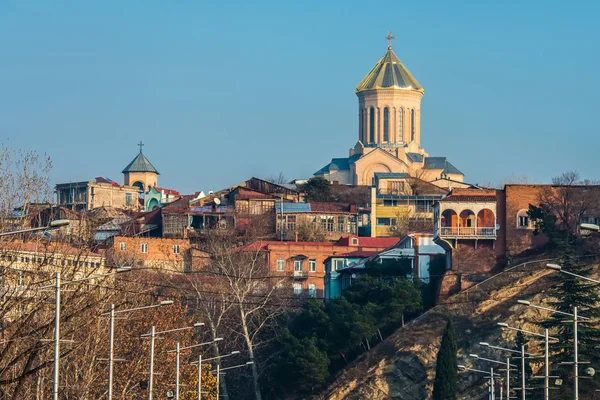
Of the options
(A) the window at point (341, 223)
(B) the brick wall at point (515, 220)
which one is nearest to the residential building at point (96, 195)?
(A) the window at point (341, 223)

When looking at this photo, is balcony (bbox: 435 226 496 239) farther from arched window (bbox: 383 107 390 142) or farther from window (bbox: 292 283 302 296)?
arched window (bbox: 383 107 390 142)

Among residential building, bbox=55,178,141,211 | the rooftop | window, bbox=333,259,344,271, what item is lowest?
window, bbox=333,259,344,271

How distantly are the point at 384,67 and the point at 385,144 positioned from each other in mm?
8031

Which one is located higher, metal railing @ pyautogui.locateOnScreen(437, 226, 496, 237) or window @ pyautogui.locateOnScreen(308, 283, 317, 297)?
metal railing @ pyautogui.locateOnScreen(437, 226, 496, 237)

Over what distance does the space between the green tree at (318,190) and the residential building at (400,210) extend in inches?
143

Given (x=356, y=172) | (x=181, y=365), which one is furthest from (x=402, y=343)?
(x=356, y=172)

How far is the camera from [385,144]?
137375 mm

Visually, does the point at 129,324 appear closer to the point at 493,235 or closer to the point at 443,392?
the point at 443,392

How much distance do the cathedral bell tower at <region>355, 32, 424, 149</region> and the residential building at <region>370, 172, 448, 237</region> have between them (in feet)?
86.1

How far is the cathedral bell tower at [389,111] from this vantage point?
136750 millimetres

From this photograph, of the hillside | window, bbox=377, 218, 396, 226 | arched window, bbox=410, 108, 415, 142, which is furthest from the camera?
arched window, bbox=410, 108, 415, 142

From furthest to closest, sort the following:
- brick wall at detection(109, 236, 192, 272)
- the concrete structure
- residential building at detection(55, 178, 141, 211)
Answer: residential building at detection(55, 178, 141, 211) → brick wall at detection(109, 236, 192, 272) → the concrete structure

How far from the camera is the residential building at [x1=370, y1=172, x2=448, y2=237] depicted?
10212cm

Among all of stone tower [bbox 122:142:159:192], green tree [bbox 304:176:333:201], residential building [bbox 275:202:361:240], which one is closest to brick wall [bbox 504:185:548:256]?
residential building [bbox 275:202:361:240]
